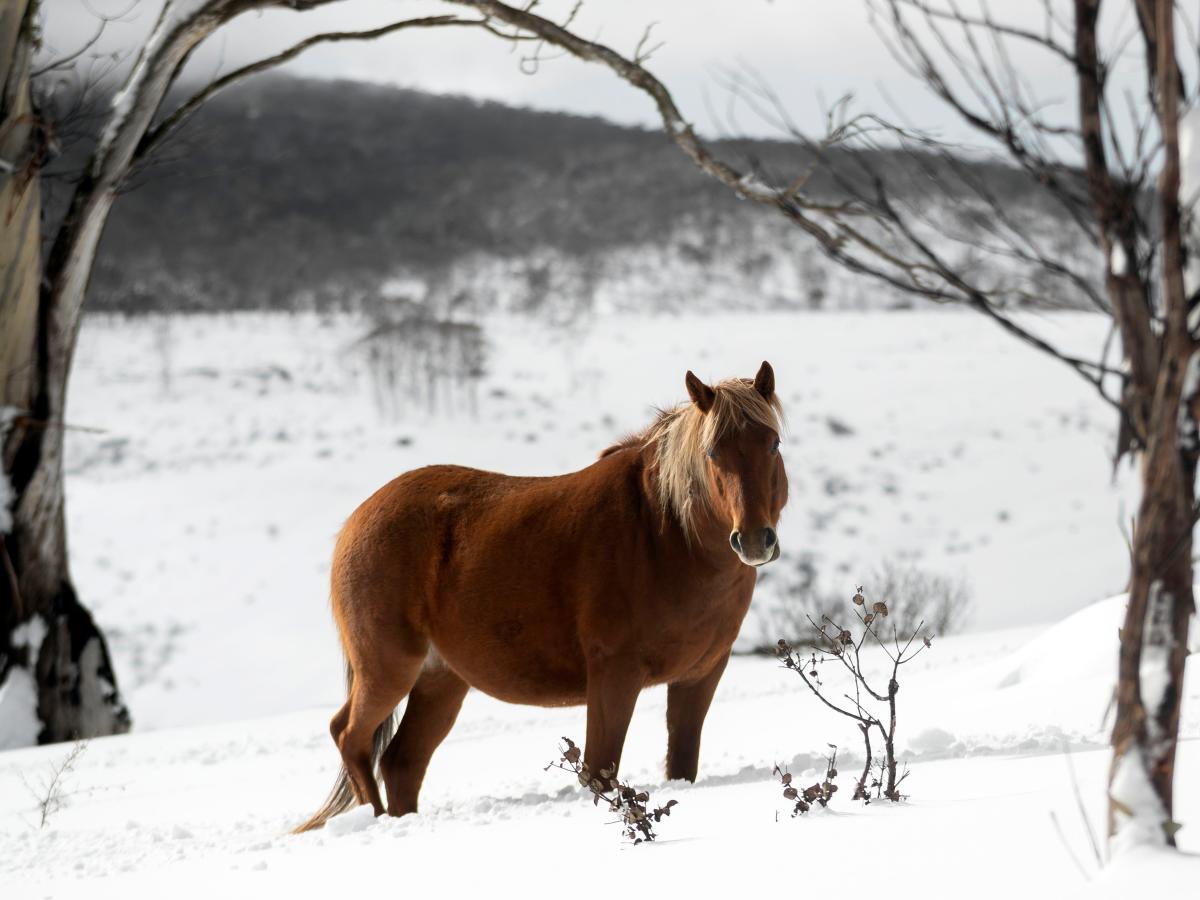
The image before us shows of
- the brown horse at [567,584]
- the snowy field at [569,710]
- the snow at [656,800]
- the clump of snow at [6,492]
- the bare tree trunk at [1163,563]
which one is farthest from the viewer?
the clump of snow at [6,492]

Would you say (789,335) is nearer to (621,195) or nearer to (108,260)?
(108,260)

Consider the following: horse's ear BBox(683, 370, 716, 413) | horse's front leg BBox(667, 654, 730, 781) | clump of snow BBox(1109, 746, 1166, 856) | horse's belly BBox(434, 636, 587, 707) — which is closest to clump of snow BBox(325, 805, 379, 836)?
horse's belly BBox(434, 636, 587, 707)

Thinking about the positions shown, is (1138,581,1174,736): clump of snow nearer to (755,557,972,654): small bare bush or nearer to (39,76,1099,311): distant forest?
(755,557,972,654): small bare bush

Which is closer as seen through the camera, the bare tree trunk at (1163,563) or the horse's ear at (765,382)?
the bare tree trunk at (1163,563)

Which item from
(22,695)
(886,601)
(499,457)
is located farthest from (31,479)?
(499,457)

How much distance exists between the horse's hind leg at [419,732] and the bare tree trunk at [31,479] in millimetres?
4404

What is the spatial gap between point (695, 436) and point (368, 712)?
1765 millimetres

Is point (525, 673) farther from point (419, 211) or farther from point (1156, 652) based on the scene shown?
point (419, 211)

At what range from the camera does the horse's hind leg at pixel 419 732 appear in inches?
190

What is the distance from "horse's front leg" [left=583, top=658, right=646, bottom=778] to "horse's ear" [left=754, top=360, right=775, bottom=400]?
3.47 feet

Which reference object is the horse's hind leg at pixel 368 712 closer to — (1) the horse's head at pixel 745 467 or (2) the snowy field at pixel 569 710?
(2) the snowy field at pixel 569 710

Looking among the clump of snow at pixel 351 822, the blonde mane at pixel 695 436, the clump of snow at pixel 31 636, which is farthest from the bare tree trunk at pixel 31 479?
the blonde mane at pixel 695 436

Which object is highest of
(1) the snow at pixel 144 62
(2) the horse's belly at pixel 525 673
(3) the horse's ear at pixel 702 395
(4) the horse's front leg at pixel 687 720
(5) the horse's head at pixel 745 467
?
(1) the snow at pixel 144 62

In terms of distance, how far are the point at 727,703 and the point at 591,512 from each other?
3.49 metres
